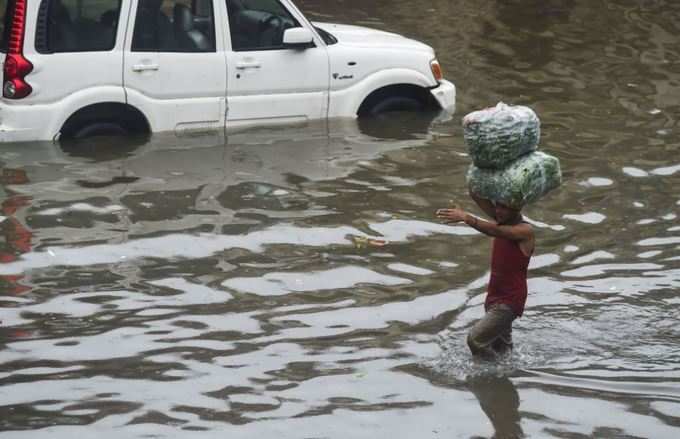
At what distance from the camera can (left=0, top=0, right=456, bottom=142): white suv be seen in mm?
11336

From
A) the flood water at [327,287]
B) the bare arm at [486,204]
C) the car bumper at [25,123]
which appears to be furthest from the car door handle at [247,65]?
the bare arm at [486,204]

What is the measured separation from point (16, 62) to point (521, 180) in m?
5.91

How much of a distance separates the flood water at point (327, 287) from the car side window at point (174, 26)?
0.95 m

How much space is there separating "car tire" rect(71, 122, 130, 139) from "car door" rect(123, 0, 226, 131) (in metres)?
0.29

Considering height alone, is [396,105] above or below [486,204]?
below

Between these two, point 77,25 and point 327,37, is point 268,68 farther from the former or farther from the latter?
point 77,25

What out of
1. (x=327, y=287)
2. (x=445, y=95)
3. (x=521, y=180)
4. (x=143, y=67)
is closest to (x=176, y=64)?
(x=143, y=67)

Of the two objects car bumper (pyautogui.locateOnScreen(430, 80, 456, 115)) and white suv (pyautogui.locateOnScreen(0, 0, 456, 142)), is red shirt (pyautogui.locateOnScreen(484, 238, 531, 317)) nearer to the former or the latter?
white suv (pyautogui.locateOnScreen(0, 0, 456, 142))

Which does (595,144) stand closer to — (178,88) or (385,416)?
(178,88)

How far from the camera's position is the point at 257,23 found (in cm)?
1228

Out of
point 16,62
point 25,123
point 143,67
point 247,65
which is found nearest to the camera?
point 16,62

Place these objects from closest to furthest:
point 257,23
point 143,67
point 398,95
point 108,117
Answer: point 143,67 < point 108,117 < point 257,23 < point 398,95

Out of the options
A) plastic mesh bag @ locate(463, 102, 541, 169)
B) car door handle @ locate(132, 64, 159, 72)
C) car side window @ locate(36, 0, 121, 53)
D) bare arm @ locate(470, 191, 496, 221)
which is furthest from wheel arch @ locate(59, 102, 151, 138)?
plastic mesh bag @ locate(463, 102, 541, 169)

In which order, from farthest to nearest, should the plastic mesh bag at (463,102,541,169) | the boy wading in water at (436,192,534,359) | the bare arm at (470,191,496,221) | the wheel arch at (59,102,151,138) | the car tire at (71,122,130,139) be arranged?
the car tire at (71,122,130,139) < the wheel arch at (59,102,151,138) < the bare arm at (470,191,496,221) < the boy wading in water at (436,192,534,359) < the plastic mesh bag at (463,102,541,169)
